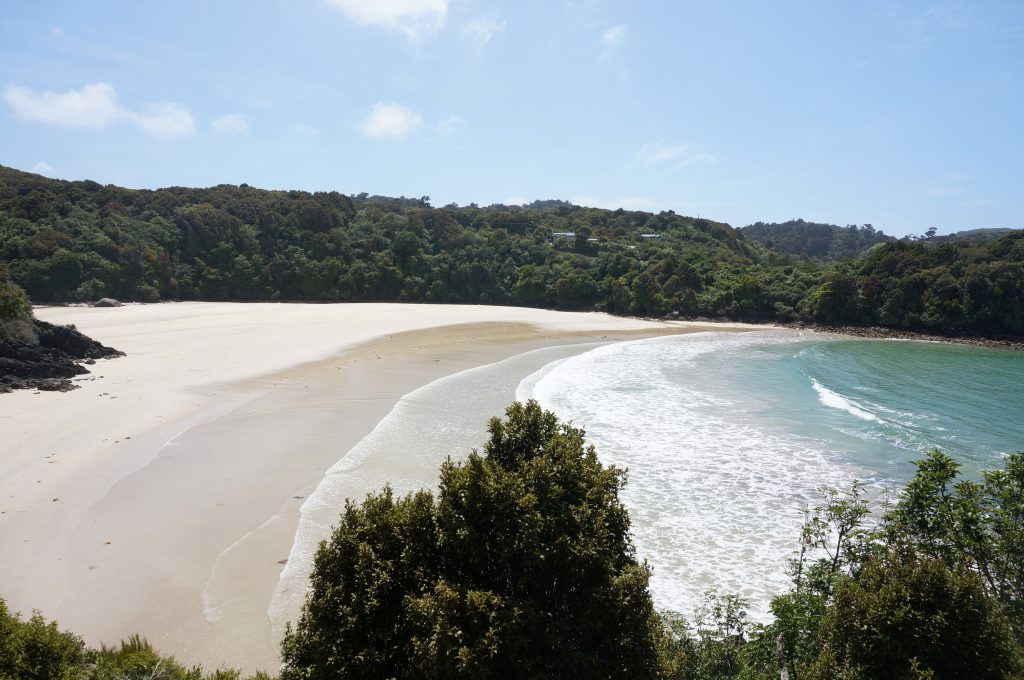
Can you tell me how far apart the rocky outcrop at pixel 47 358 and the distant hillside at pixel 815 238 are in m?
108

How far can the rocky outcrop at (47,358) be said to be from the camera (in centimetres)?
1956

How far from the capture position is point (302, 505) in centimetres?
1200

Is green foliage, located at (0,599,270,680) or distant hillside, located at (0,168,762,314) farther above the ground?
distant hillside, located at (0,168,762,314)

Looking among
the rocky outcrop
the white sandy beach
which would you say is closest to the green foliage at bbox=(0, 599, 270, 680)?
the white sandy beach

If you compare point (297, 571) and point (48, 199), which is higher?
point (48, 199)

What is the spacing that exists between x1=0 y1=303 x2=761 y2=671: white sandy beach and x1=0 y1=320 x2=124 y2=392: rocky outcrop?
0.90 meters

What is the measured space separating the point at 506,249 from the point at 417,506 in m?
58.5

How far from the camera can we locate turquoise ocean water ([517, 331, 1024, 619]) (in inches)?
449

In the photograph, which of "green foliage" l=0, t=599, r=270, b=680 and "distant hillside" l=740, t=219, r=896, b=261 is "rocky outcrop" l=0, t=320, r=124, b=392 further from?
"distant hillside" l=740, t=219, r=896, b=261

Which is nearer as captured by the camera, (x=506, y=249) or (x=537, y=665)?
(x=537, y=665)

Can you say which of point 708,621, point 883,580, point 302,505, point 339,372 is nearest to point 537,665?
A: point 883,580

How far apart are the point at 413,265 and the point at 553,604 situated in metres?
54.6

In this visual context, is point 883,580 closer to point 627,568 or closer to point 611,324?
point 627,568

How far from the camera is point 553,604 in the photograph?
5773 mm
